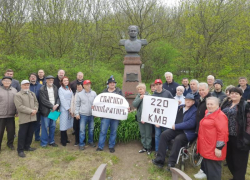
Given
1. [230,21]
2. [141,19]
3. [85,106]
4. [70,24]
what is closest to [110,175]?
[85,106]

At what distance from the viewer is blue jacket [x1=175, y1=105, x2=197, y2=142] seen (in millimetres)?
3923

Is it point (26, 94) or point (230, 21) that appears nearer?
point (26, 94)

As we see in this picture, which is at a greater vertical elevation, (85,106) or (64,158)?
(85,106)

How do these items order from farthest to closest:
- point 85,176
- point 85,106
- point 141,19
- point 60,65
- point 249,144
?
point 141,19 → point 60,65 → point 85,106 → point 85,176 → point 249,144

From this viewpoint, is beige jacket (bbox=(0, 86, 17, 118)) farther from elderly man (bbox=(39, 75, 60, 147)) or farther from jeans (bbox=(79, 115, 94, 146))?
jeans (bbox=(79, 115, 94, 146))

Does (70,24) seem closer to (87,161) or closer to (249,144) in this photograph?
(87,161)

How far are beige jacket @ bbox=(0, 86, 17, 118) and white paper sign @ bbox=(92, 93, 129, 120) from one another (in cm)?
196

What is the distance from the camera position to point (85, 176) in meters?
3.92

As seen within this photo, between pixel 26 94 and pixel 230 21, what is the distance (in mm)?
13197

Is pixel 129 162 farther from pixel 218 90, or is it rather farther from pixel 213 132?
pixel 218 90

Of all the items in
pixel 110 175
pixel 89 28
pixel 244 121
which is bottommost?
pixel 110 175

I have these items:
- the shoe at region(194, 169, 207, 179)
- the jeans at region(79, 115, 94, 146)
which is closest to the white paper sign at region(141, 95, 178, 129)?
the shoe at region(194, 169, 207, 179)

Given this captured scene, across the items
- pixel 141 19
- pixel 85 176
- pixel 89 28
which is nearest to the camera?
pixel 85 176

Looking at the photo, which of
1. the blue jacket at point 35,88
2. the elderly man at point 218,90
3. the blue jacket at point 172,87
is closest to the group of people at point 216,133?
the elderly man at point 218,90
